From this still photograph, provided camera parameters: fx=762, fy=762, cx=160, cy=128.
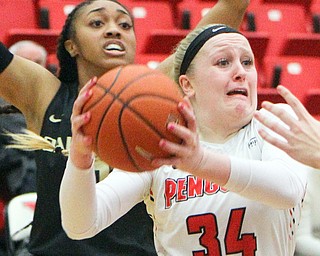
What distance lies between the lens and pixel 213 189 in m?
2.29

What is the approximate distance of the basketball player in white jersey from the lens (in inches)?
81.3

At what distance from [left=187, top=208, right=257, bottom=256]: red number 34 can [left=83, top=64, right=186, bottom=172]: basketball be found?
0.48 meters

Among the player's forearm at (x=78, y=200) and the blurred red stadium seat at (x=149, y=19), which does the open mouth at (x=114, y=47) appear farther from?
the blurred red stadium seat at (x=149, y=19)

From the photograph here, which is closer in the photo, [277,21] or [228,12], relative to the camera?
[228,12]

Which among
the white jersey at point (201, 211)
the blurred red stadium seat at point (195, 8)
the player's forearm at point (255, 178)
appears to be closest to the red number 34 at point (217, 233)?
the white jersey at point (201, 211)

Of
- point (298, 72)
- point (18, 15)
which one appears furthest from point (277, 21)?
point (18, 15)

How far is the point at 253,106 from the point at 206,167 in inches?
19.2

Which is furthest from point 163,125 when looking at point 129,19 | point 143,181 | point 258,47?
point 258,47

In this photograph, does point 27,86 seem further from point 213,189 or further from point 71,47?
point 213,189

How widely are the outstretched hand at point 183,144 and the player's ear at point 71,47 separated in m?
1.30

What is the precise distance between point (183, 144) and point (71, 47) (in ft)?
4.62

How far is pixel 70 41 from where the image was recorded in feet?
10.1

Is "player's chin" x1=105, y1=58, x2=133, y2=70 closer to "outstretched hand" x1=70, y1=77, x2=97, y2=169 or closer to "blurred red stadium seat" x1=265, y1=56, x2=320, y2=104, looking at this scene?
"outstretched hand" x1=70, y1=77, x2=97, y2=169

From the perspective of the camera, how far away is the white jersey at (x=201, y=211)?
2.14m
